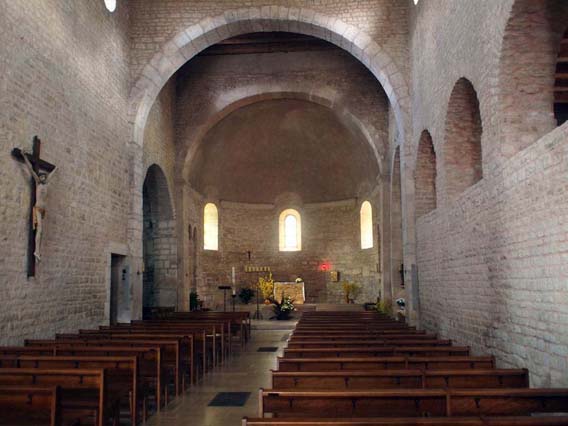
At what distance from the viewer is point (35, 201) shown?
365 inches

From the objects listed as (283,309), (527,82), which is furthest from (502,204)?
(283,309)

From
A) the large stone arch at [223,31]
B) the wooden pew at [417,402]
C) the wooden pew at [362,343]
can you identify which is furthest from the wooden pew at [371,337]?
the large stone arch at [223,31]

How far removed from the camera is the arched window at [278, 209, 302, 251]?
86.6ft

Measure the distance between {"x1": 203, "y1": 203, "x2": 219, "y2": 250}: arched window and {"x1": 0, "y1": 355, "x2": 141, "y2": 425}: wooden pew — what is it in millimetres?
17628

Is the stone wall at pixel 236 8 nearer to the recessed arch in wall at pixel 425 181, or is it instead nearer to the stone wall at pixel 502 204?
the recessed arch in wall at pixel 425 181

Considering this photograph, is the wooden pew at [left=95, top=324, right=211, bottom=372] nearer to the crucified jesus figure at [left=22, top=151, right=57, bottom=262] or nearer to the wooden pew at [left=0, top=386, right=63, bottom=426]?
the crucified jesus figure at [left=22, top=151, right=57, bottom=262]

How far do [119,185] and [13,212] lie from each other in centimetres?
492

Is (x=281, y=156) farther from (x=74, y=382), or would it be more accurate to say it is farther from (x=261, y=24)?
(x=74, y=382)

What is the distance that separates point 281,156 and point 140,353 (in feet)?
61.2

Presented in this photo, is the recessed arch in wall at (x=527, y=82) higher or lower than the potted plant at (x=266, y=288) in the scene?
higher

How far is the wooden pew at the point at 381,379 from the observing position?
5.00 meters

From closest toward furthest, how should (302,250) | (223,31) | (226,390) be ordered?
(226,390), (223,31), (302,250)

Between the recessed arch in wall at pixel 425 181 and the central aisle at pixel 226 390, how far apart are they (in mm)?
4671

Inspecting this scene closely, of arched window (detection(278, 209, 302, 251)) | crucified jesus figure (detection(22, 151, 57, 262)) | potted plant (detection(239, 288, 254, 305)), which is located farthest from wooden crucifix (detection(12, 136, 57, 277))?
arched window (detection(278, 209, 302, 251))
